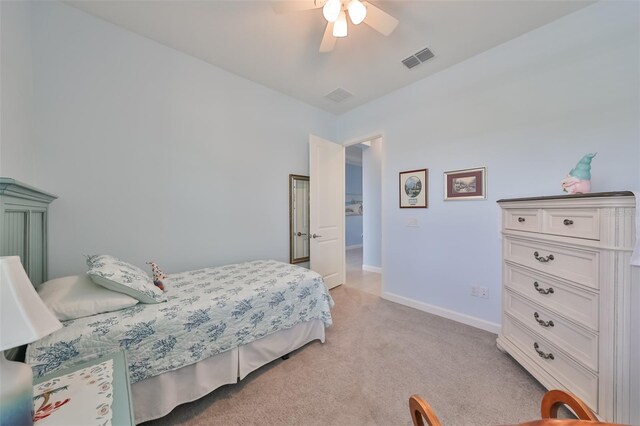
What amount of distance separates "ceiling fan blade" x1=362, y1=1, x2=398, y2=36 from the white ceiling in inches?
8.6

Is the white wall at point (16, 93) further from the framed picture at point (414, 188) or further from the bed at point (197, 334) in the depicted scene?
the framed picture at point (414, 188)

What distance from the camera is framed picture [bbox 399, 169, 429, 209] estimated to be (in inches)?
109

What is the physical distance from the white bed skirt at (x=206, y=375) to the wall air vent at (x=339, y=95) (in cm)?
282

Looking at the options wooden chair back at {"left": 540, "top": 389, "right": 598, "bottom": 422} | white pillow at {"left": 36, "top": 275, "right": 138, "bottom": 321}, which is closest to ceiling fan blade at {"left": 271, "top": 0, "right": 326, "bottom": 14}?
white pillow at {"left": 36, "top": 275, "right": 138, "bottom": 321}

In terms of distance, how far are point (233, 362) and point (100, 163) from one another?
1.97m

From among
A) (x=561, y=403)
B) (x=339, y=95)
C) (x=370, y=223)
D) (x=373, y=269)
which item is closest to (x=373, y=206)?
(x=370, y=223)

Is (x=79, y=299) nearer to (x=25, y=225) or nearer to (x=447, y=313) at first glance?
(x=25, y=225)

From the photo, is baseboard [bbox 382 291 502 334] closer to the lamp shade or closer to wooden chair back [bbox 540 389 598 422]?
wooden chair back [bbox 540 389 598 422]

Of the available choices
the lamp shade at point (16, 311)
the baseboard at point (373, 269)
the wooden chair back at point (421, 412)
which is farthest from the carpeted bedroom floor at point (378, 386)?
the baseboard at point (373, 269)

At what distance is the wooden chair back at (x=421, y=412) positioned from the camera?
548 mm

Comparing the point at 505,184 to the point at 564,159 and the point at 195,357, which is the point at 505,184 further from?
the point at 195,357

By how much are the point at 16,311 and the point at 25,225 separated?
1.25 metres

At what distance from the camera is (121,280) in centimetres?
Answer: 137

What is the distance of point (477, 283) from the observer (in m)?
2.39
